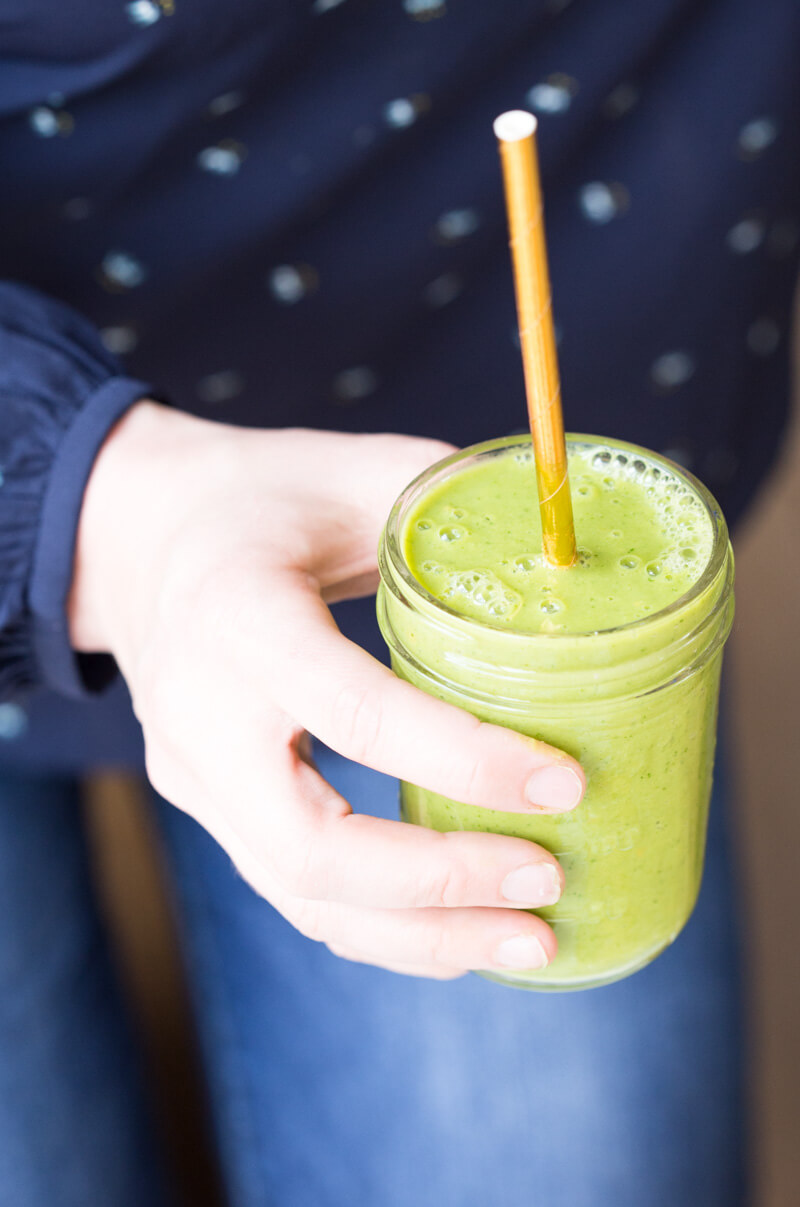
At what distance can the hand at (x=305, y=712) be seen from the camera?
0.67m

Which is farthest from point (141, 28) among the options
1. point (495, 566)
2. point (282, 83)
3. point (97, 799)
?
point (97, 799)

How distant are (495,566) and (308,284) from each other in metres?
0.58

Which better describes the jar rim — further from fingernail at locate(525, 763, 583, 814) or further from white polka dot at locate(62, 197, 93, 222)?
white polka dot at locate(62, 197, 93, 222)

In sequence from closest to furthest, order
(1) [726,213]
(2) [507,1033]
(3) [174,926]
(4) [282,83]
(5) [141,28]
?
(5) [141,28] → (4) [282,83] → (1) [726,213] → (2) [507,1033] → (3) [174,926]

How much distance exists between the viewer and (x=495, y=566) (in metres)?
0.73

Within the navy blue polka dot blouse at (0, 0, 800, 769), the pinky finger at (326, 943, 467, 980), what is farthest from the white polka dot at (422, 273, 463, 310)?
the pinky finger at (326, 943, 467, 980)

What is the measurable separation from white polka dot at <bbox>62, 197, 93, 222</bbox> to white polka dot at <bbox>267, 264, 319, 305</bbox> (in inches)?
7.2

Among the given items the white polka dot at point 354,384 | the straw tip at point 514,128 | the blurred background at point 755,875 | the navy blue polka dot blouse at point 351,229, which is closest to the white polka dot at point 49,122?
the navy blue polka dot blouse at point 351,229

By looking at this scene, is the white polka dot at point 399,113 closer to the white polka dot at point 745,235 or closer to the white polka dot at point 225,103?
the white polka dot at point 225,103

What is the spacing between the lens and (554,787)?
0.67 m

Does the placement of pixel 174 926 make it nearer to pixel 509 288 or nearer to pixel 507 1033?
pixel 507 1033

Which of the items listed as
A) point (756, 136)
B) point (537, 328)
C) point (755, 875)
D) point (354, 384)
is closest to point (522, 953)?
point (537, 328)

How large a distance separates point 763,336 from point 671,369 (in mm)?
144

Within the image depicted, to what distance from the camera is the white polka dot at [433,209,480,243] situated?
1210mm
